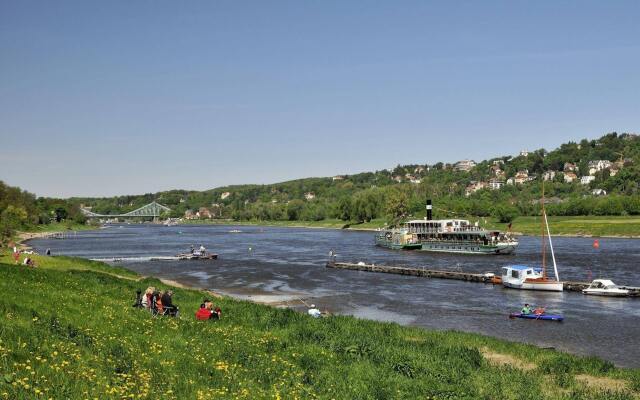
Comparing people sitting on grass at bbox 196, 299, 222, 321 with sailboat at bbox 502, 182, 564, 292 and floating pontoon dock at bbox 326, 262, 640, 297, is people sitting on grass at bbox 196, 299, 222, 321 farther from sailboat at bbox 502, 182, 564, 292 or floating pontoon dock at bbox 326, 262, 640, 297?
floating pontoon dock at bbox 326, 262, 640, 297

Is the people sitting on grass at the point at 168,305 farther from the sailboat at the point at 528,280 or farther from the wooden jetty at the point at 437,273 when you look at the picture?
the wooden jetty at the point at 437,273

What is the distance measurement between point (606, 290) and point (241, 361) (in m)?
54.2

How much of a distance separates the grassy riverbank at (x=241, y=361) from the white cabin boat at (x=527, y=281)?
123 ft

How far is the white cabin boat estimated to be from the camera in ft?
227

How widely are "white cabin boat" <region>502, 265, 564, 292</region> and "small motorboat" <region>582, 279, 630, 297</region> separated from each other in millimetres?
3579

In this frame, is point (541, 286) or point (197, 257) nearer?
point (541, 286)

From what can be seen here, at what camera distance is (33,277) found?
115 ft

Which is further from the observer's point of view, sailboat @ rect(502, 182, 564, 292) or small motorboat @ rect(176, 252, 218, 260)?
small motorboat @ rect(176, 252, 218, 260)

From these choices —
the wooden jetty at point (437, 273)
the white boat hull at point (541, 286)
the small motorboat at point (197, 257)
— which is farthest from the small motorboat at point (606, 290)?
the small motorboat at point (197, 257)

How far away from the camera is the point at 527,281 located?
7081 centimetres

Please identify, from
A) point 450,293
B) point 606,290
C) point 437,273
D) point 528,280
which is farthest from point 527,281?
point 437,273

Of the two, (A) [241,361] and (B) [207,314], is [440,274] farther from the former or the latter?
(A) [241,361]

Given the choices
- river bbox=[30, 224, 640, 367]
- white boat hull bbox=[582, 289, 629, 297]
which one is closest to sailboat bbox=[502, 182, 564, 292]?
river bbox=[30, 224, 640, 367]

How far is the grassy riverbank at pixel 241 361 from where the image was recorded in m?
16.5
